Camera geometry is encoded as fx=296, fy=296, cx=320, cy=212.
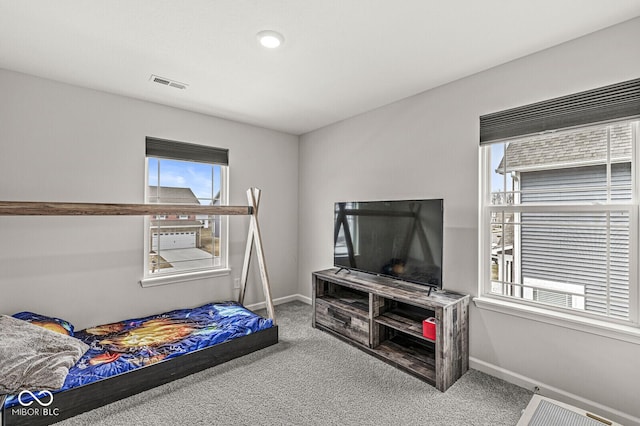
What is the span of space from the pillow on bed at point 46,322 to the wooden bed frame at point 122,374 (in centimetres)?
73

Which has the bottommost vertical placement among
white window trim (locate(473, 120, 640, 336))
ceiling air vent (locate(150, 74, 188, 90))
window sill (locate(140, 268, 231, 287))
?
window sill (locate(140, 268, 231, 287))

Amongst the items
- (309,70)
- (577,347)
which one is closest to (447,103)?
(309,70)

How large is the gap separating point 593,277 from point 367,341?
5.86 ft

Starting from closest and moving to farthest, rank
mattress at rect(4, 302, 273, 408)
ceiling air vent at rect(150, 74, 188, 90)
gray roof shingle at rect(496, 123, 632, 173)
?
gray roof shingle at rect(496, 123, 632, 173), mattress at rect(4, 302, 273, 408), ceiling air vent at rect(150, 74, 188, 90)

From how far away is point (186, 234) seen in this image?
3.54m

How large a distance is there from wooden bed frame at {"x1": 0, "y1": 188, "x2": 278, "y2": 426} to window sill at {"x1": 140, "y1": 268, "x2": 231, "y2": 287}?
0.86m

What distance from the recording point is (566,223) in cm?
213

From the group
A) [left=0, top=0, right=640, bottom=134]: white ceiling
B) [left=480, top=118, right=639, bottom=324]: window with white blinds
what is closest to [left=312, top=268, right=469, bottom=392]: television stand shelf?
[left=480, top=118, right=639, bottom=324]: window with white blinds

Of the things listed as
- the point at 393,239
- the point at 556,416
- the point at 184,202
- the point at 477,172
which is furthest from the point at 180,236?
the point at 556,416

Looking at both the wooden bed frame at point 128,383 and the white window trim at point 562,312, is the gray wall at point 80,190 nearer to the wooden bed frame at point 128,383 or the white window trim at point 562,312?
the wooden bed frame at point 128,383

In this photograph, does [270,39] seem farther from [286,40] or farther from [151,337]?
[151,337]

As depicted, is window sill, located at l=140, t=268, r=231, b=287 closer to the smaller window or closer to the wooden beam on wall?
the smaller window

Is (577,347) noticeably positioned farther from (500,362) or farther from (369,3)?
(369,3)

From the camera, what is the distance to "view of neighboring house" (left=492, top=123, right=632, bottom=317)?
6.40 feet
